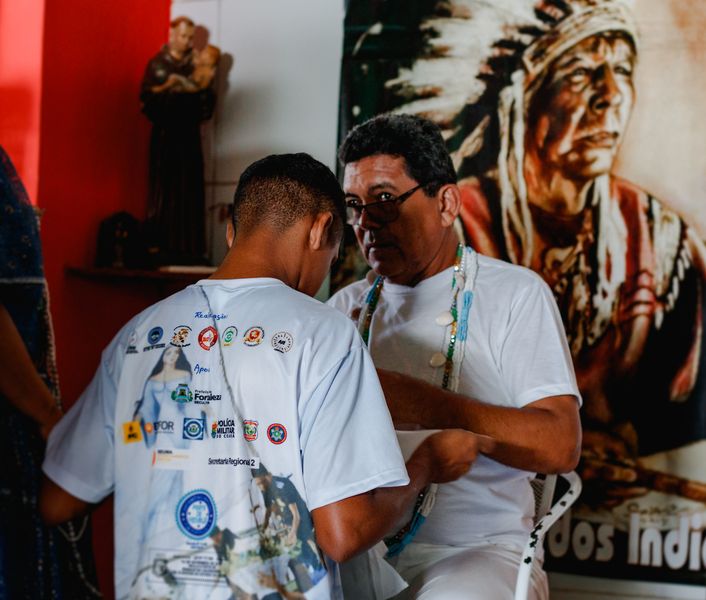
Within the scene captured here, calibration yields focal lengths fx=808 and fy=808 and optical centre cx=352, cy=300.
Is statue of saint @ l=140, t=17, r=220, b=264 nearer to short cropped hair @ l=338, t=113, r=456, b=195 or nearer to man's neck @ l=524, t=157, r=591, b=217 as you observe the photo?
short cropped hair @ l=338, t=113, r=456, b=195

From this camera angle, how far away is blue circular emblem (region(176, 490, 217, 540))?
121 cm

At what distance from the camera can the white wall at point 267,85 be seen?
9.89ft

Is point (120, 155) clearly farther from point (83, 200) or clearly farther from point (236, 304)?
point (236, 304)

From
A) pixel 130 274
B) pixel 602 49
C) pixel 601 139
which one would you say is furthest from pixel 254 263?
pixel 602 49

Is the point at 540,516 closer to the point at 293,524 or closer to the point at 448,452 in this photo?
the point at 448,452

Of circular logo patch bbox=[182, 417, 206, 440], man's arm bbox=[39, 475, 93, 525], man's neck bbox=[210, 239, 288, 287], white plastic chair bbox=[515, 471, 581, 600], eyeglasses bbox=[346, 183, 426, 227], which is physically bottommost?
white plastic chair bbox=[515, 471, 581, 600]

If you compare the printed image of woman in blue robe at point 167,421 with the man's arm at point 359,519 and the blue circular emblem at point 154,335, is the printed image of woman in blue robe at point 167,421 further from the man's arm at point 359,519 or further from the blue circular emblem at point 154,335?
the man's arm at point 359,519

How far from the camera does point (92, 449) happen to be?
1.34 m

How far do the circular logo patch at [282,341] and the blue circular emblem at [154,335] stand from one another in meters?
0.20

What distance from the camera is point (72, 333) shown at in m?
2.72

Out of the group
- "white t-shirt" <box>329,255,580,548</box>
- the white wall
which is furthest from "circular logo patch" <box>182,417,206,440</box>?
the white wall

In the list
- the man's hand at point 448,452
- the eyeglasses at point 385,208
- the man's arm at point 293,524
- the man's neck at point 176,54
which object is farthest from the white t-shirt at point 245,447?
the man's neck at point 176,54

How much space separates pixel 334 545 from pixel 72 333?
1.81m

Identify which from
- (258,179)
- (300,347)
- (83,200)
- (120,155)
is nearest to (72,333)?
(83,200)
